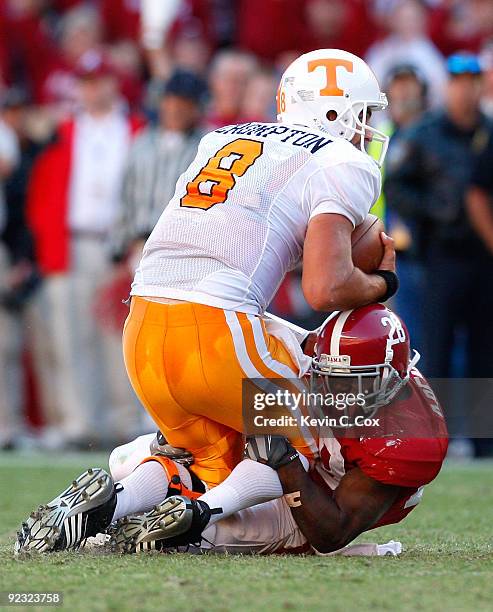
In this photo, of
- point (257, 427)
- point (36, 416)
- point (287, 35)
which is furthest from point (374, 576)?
point (287, 35)

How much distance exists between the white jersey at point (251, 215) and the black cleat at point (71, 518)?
648 millimetres

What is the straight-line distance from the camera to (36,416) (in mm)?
9664

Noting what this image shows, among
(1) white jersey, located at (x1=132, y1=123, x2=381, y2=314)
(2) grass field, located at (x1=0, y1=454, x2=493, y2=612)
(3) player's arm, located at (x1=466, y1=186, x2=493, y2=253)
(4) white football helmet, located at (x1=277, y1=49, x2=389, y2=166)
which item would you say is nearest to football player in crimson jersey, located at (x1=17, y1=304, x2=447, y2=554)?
(2) grass field, located at (x1=0, y1=454, x2=493, y2=612)

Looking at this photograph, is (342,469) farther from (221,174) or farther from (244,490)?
(221,174)

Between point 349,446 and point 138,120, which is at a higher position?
point 138,120

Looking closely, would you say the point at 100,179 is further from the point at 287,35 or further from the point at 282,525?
the point at 282,525

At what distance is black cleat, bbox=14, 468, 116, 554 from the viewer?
398 centimetres

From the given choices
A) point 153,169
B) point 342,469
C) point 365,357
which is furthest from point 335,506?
point 153,169

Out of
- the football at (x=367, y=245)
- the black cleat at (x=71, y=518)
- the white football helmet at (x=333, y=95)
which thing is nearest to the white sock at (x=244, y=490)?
the black cleat at (x=71, y=518)

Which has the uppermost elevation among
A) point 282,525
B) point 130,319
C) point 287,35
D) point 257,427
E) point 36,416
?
point 287,35

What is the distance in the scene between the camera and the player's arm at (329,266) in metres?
4.07

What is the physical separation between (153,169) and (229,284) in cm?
414

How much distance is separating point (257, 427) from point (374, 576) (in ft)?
2.45

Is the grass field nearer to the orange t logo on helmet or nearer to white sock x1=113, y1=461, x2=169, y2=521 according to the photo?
white sock x1=113, y1=461, x2=169, y2=521
